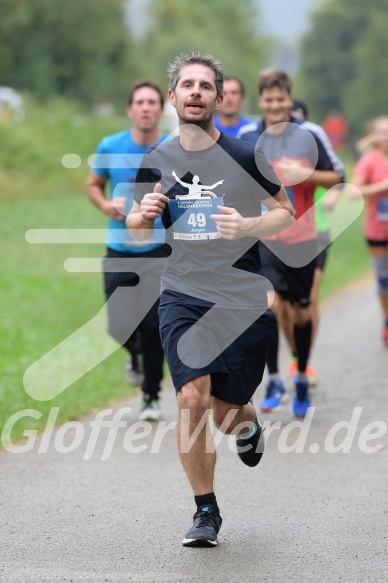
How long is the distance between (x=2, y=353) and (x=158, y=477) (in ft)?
16.0

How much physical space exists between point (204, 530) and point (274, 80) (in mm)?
4207

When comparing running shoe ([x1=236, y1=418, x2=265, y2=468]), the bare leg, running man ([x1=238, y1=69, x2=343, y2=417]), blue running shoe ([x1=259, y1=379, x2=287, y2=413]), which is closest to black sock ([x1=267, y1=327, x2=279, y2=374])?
blue running shoe ([x1=259, y1=379, x2=287, y2=413])

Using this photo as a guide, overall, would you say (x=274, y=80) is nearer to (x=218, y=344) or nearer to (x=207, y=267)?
(x=207, y=267)

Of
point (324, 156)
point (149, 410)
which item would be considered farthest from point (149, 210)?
point (149, 410)

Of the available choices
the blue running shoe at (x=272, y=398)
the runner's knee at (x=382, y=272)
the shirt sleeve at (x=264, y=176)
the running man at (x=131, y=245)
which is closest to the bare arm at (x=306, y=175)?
the running man at (x=131, y=245)

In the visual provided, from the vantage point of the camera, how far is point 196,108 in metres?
5.96

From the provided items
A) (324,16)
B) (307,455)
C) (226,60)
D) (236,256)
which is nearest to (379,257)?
(307,455)

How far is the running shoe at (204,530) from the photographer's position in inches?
227

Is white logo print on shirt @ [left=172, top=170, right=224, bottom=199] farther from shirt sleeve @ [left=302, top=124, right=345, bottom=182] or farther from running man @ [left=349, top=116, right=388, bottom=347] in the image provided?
running man @ [left=349, top=116, right=388, bottom=347]

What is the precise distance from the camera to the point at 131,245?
9094 millimetres

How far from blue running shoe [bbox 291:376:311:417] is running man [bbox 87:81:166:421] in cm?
100

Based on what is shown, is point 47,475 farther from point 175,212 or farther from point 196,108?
point 196,108

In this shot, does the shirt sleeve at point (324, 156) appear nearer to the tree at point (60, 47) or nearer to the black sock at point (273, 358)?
the black sock at point (273, 358)

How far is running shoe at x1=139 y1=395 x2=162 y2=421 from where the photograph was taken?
9234mm
